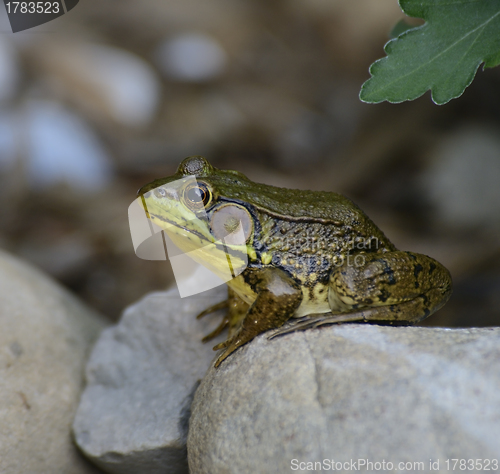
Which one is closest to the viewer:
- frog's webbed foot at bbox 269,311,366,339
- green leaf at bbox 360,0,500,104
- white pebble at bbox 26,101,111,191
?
green leaf at bbox 360,0,500,104

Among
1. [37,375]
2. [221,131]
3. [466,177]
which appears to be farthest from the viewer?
[221,131]

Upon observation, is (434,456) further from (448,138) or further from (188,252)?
(448,138)

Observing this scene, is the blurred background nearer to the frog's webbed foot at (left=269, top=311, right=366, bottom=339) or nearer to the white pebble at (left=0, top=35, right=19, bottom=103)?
A: the white pebble at (left=0, top=35, right=19, bottom=103)

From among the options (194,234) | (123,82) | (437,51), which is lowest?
(194,234)

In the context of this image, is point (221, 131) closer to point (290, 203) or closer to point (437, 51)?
point (290, 203)

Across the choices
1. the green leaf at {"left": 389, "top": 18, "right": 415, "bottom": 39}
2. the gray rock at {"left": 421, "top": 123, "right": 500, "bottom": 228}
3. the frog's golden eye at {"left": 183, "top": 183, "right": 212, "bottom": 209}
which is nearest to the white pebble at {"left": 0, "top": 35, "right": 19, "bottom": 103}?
the frog's golden eye at {"left": 183, "top": 183, "right": 212, "bottom": 209}

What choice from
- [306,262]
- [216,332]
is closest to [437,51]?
[306,262]
